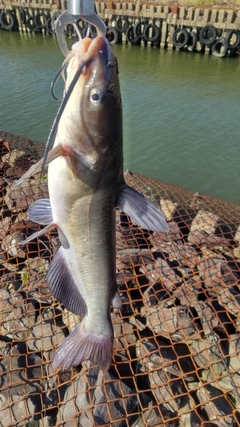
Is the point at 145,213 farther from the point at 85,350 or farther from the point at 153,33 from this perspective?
the point at 153,33

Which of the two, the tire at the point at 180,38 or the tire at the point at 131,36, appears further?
the tire at the point at 131,36

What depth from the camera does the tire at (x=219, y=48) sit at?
19413 millimetres

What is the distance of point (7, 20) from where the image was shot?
26.2 meters

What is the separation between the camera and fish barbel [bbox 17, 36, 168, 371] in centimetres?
194

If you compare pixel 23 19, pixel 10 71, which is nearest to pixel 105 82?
pixel 10 71

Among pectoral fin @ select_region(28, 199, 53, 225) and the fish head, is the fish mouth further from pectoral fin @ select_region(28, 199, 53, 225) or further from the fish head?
pectoral fin @ select_region(28, 199, 53, 225)

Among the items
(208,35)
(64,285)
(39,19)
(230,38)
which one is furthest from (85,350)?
(39,19)

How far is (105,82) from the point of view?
1.93 meters

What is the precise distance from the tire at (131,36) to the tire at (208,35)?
395 centimetres

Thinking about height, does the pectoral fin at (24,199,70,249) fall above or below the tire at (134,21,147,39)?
above

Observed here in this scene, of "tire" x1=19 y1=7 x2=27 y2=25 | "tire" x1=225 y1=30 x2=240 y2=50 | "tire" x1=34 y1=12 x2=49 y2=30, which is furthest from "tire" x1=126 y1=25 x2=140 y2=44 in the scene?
"tire" x1=19 y1=7 x2=27 y2=25

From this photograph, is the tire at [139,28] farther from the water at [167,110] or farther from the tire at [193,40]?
the tire at [193,40]

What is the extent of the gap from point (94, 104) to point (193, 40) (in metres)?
20.9

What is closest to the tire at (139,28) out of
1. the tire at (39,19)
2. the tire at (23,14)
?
the tire at (39,19)
